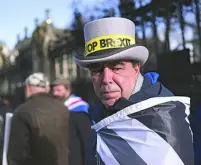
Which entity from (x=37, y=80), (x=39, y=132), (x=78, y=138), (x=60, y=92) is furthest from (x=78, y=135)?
(x=60, y=92)

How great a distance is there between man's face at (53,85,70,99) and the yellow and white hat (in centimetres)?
333

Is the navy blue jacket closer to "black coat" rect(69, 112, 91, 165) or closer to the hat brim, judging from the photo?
the hat brim

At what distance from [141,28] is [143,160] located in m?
6.81

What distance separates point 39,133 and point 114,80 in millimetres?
1741

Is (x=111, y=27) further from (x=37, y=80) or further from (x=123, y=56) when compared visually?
(x=37, y=80)

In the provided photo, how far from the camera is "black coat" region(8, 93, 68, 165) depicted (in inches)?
134

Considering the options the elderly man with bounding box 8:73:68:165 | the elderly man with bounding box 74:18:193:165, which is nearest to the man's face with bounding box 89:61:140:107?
the elderly man with bounding box 74:18:193:165

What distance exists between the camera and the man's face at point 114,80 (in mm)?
1999

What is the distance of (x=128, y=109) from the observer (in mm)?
1896

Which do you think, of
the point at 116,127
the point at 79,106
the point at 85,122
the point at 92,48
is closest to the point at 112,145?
the point at 116,127

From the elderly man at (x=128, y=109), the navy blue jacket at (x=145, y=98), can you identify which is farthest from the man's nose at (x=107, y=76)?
the navy blue jacket at (x=145, y=98)

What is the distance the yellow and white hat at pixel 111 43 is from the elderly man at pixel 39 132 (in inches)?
58.7

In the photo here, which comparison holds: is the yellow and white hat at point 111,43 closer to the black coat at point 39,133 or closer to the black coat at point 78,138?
the black coat at point 39,133

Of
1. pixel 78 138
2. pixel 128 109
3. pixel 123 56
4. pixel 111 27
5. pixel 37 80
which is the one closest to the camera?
pixel 128 109
